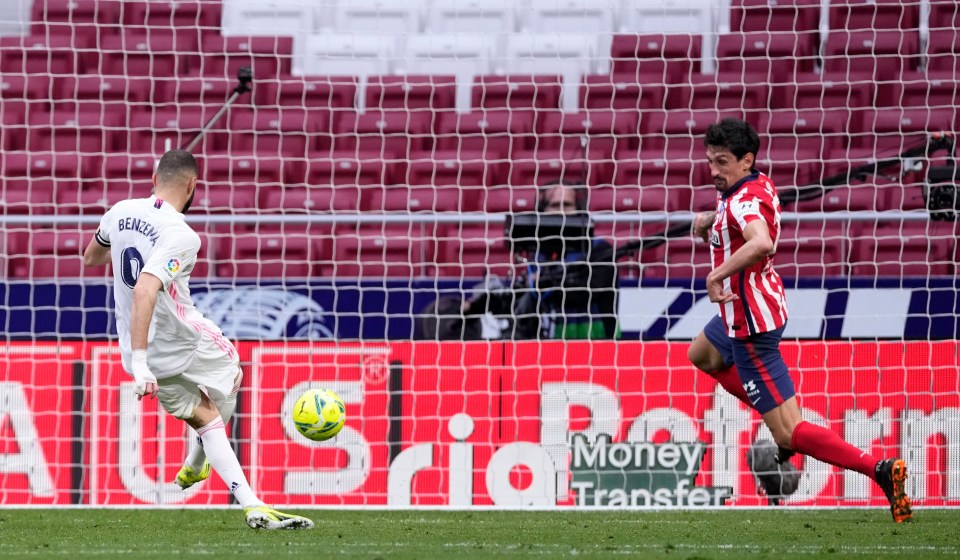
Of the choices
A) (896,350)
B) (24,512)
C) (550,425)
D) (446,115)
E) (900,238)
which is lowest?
(24,512)

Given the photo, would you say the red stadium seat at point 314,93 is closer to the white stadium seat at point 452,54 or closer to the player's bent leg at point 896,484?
the white stadium seat at point 452,54

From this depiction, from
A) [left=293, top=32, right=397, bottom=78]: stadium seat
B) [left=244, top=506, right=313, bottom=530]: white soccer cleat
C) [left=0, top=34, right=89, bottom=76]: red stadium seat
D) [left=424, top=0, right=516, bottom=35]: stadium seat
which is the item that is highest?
[left=424, top=0, right=516, bottom=35]: stadium seat

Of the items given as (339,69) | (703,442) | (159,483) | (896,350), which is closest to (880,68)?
(896,350)

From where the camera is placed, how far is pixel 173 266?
5.06 m

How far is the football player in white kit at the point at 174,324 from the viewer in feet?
16.6

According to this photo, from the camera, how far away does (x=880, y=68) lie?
9680 millimetres

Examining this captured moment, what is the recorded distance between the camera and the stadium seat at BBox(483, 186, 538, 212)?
401 inches

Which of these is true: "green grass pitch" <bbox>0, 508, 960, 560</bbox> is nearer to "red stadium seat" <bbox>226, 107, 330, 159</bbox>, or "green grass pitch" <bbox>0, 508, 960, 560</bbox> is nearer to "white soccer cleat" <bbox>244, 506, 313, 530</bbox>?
"white soccer cleat" <bbox>244, 506, 313, 530</bbox>

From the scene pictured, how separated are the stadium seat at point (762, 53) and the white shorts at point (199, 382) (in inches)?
222

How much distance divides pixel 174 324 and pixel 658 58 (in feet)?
18.5

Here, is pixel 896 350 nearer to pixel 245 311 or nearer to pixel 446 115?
pixel 245 311

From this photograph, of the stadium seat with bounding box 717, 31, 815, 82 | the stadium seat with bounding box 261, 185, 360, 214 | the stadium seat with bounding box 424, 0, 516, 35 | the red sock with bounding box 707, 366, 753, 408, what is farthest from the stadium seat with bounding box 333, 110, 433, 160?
the red sock with bounding box 707, 366, 753, 408

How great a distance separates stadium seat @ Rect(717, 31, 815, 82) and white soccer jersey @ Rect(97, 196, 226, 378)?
226 inches

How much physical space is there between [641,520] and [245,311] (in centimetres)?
307
